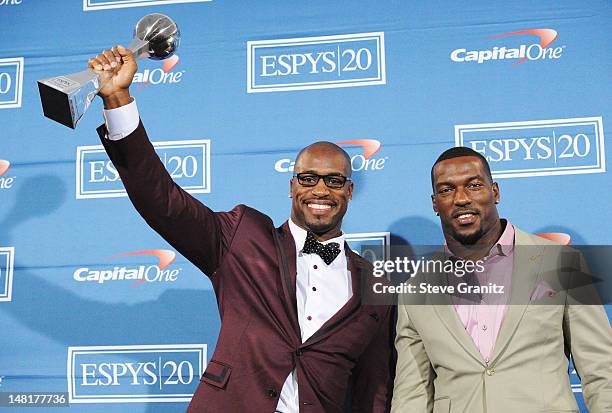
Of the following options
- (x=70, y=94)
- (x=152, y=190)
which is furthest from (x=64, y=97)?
(x=152, y=190)

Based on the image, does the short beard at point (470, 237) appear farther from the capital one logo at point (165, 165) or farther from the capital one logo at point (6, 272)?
the capital one logo at point (6, 272)

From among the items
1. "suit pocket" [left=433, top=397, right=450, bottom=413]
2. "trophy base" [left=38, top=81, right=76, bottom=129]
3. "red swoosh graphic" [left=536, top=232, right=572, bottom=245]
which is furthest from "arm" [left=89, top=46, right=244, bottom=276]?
"red swoosh graphic" [left=536, top=232, right=572, bottom=245]

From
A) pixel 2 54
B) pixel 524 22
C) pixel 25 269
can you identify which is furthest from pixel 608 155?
pixel 2 54

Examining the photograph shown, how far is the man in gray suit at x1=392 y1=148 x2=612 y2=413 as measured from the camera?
200cm

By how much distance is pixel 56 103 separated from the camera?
1.63 m

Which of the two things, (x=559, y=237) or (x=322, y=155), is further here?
(x=559, y=237)

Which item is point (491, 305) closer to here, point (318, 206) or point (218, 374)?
point (318, 206)

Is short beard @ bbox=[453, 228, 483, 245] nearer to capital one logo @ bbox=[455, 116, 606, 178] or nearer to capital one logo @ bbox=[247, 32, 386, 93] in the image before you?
capital one logo @ bbox=[455, 116, 606, 178]

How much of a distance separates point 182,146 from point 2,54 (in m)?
1.01

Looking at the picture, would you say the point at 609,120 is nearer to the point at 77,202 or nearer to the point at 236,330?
the point at 236,330

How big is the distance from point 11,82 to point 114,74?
161 centimetres

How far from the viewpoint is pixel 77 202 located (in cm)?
306

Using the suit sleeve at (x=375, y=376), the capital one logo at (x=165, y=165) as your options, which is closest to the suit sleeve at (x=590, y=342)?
the suit sleeve at (x=375, y=376)

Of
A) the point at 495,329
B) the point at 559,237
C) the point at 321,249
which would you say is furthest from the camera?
the point at 559,237
